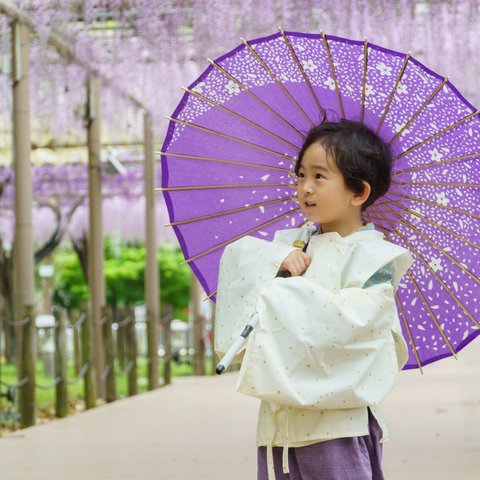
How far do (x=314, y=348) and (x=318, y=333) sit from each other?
0.03 metres

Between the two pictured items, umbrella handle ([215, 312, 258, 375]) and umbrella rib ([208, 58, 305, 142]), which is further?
umbrella rib ([208, 58, 305, 142])

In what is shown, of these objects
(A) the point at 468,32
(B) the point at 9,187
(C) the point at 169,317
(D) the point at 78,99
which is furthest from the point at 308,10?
(B) the point at 9,187

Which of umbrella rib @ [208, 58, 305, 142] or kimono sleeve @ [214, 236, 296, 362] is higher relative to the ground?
umbrella rib @ [208, 58, 305, 142]

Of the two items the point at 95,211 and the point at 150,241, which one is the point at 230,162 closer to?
the point at 95,211

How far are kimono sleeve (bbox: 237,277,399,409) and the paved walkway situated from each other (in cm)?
268

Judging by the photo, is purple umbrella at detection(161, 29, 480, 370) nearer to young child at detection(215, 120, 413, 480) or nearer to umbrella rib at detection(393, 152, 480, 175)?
umbrella rib at detection(393, 152, 480, 175)

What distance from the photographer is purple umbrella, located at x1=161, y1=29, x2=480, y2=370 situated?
2961 millimetres

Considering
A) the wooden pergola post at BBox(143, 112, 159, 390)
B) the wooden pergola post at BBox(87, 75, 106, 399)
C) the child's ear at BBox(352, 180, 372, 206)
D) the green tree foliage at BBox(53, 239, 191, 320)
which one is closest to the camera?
the child's ear at BBox(352, 180, 372, 206)

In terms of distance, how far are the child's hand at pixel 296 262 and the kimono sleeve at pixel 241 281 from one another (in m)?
0.01

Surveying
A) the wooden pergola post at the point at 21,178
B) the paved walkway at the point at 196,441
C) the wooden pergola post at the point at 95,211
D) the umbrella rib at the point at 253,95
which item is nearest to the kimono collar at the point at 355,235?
the umbrella rib at the point at 253,95

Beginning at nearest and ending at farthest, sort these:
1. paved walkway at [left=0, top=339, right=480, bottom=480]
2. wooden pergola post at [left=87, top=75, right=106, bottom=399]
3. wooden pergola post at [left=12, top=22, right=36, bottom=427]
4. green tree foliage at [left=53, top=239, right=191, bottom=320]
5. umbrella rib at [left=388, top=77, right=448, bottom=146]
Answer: umbrella rib at [left=388, top=77, right=448, bottom=146]
paved walkway at [left=0, top=339, right=480, bottom=480]
wooden pergola post at [left=12, top=22, right=36, bottom=427]
wooden pergola post at [left=87, top=75, right=106, bottom=399]
green tree foliage at [left=53, top=239, right=191, bottom=320]

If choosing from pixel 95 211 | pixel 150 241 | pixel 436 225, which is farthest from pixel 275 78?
pixel 150 241

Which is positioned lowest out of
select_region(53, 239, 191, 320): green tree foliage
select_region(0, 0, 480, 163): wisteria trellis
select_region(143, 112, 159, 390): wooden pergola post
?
select_region(53, 239, 191, 320): green tree foliage

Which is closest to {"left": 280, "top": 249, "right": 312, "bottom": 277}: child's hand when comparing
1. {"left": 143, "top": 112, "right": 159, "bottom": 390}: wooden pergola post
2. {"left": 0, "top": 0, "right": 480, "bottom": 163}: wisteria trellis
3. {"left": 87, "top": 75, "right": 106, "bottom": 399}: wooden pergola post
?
{"left": 0, "top": 0, "right": 480, "bottom": 163}: wisteria trellis
